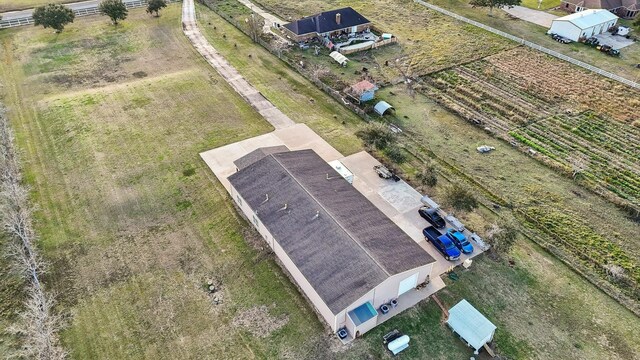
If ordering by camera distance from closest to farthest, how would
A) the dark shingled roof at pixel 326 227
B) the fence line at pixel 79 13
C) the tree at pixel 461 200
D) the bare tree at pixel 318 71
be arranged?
the dark shingled roof at pixel 326 227 → the tree at pixel 461 200 → the bare tree at pixel 318 71 → the fence line at pixel 79 13

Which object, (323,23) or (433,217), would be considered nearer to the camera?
(433,217)

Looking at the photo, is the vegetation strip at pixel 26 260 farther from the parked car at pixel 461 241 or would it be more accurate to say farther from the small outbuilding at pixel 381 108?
the small outbuilding at pixel 381 108

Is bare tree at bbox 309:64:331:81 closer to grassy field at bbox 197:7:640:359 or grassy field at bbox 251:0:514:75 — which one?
grassy field at bbox 251:0:514:75

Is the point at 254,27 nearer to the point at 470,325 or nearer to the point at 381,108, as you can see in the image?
the point at 381,108

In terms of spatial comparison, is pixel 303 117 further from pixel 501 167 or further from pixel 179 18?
pixel 179 18

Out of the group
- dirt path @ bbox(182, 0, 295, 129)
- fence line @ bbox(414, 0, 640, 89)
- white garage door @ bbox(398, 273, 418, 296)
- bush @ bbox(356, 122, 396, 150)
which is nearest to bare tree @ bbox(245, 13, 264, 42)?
dirt path @ bbox(182, 0, 295, 129)

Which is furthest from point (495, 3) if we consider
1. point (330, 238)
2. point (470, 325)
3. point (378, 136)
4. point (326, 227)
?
point (470, 325)

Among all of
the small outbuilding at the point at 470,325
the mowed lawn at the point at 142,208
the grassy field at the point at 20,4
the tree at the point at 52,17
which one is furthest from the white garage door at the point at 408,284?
the grassy field at the point at 20,4
